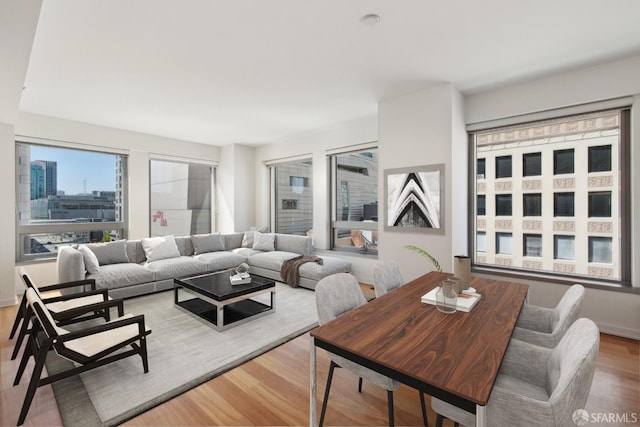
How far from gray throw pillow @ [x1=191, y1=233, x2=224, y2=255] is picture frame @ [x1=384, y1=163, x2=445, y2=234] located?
11.4 ft

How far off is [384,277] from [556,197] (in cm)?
271

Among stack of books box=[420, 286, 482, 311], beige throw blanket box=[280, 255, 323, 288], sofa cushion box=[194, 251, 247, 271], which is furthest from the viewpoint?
sofa cushion box=[194, 251, 247, 271]

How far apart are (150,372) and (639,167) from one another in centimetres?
491

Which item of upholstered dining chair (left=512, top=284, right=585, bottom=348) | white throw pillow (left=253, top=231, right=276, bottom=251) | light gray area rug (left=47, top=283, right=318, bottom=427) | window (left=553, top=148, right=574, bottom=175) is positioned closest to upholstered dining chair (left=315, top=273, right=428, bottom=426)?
upholstered dining chair (left=512, top=284, right=585, bottom=348)

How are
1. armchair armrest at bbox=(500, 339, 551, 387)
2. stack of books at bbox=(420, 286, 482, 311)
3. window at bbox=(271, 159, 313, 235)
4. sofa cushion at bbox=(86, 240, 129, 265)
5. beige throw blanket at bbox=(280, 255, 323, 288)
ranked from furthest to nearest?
window at bbox=(271, 159, 313, 235), beige throw blanket at bbox=(280, 255, 323, 288), sofa cushion at bbox=(86, 240, 129, 265), stack of books at bbox=(420, 286, 482, 311), armchair armrest at bbox=(500, 339, 551, 387)

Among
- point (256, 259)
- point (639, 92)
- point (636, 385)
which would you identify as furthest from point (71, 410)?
point (639, 92)

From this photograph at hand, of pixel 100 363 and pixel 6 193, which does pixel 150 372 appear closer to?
pixel 100 363

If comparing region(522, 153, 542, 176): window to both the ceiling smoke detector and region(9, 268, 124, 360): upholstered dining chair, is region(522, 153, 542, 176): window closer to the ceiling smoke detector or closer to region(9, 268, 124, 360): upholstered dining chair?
the ceiling smoke detector

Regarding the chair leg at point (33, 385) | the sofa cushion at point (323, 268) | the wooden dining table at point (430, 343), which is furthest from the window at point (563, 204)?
the chair leg at point (33, 385)

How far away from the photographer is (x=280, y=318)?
3.40 meters

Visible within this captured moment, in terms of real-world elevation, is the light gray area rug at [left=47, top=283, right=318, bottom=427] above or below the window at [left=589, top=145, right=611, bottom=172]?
below

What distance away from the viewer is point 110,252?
4.46 meters

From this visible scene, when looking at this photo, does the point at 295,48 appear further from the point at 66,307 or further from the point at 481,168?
the point at 66,307

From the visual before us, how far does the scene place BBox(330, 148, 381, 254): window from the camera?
508 cm
